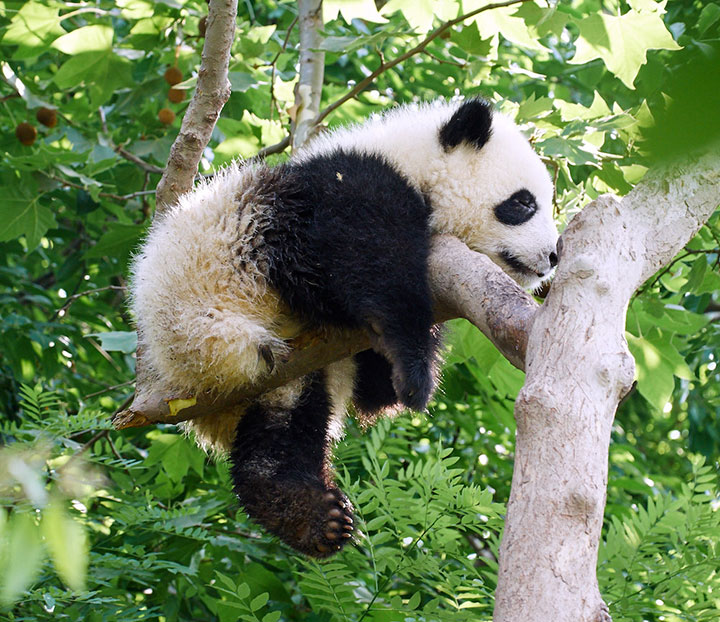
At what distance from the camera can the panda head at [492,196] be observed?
3199 mm

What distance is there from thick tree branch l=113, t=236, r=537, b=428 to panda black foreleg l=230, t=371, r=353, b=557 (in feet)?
0.65

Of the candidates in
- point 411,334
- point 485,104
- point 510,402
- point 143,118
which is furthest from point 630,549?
point 143,118

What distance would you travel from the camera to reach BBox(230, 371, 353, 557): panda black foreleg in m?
2.79

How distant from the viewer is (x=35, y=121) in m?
5.19

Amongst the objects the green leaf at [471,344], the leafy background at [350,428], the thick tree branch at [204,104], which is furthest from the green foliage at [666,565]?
the thick tree branch at [204,104]

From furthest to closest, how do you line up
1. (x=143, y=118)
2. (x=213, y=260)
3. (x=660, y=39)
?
(x=143, y=118), (x=660, y=39), (x=213, y=260)

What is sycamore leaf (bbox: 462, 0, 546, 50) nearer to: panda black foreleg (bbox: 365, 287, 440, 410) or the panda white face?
the panda white face

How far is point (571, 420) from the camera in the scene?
5.06 ft

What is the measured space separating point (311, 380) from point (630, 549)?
1368 mm

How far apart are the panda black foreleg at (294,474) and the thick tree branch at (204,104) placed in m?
0.94

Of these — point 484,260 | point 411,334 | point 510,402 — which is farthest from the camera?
point 510,402

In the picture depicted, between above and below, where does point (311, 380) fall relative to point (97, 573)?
above

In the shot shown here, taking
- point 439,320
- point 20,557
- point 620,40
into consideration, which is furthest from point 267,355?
point 620,40

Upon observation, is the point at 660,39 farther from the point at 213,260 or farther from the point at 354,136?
the point at 213,260
